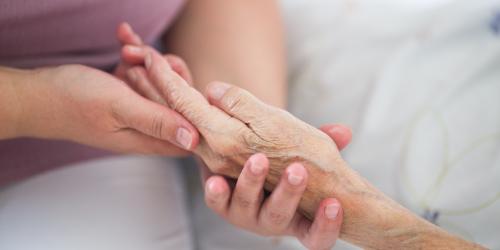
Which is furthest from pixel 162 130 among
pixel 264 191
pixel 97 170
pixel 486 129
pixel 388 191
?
A: pixel 486 129

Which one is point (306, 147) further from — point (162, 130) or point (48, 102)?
point (48, 102)

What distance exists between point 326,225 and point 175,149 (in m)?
0.24

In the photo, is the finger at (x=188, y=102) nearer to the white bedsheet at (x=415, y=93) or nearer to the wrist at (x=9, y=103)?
the wrist at (x=9, y=103)

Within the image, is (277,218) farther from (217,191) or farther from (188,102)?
(188,102)

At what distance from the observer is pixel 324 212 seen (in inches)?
25.6

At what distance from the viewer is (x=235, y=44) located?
3.15 feet

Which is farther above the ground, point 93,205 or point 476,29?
point 476,29

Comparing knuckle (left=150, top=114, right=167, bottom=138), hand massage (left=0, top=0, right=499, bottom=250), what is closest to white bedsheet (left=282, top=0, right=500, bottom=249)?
hand massage (left=0, top=0, right=499, bottom=250)

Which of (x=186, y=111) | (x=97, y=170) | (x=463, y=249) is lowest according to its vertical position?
(x=463, y=249)

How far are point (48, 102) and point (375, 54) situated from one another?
581 millimetres

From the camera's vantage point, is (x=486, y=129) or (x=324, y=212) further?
(x=486, y=129)

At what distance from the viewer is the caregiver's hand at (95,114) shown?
0.68 m

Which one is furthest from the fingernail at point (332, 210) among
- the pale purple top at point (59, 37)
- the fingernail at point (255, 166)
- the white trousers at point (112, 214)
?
the pale purple top at point (59, 37)

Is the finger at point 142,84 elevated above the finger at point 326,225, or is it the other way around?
the finger at point 142,84
